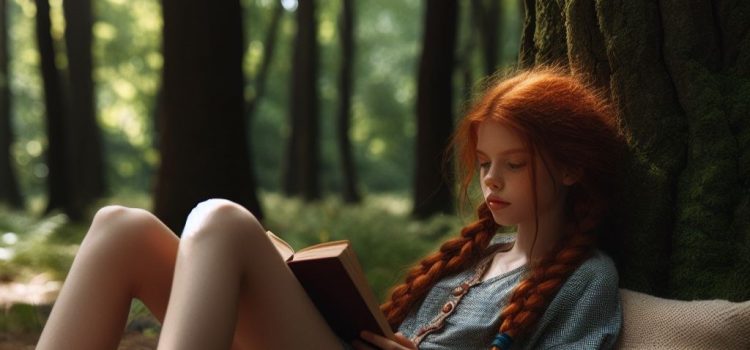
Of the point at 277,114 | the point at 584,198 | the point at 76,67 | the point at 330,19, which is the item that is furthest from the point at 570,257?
the point at 277,114

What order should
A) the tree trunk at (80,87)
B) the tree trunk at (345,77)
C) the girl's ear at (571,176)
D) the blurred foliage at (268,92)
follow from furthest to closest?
the blurred foliage at (268,92) < the tree trunk at (345,77) < the tree trunk at (80,87) < the girl's ear at (571,176)

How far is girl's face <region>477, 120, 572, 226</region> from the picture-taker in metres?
3.36

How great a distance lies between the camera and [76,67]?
18.1 metres

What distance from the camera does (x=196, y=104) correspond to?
29.0 feet

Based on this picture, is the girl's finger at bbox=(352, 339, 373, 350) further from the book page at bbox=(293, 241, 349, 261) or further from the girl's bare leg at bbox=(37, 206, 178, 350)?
the girl's bare leg at bbox=(37, 206, 178, 350)

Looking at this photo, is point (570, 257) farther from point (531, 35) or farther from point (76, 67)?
point (76, 67)

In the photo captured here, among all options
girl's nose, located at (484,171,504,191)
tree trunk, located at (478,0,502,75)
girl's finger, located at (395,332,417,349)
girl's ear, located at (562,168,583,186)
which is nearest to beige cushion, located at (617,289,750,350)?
girl's ear, located at (562,168,583,186)

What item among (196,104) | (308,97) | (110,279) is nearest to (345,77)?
(308,97)

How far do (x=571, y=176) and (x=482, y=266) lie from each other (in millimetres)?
510

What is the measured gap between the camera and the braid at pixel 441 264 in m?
3.76

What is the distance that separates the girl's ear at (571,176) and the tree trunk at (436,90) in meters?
9.19

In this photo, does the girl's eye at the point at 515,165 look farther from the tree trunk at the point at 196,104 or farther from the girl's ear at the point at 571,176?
the tree trunk at the point at 196,104

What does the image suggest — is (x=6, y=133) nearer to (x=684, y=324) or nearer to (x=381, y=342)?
(x=381, y=342)

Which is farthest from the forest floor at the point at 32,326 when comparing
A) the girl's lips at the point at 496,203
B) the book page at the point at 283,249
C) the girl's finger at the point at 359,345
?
the girl's lips at the point at 496,203
